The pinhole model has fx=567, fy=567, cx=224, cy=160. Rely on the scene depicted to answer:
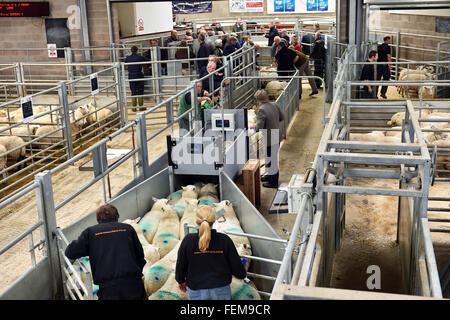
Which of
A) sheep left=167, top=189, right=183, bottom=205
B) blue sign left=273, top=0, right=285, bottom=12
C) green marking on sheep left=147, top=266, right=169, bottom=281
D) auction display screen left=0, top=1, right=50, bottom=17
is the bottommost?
green marking on sheep left=147, top=266, right=169, bottom=281

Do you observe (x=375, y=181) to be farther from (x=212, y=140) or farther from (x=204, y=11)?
(x=204, y=11)

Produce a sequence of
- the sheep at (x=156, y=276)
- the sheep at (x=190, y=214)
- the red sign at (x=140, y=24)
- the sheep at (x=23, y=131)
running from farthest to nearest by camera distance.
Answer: the red sign at (x=140, y=24), the sheep at (x=23, y=131), the sheep at (x=190, y=214), the sheep at (x=156, y=276)

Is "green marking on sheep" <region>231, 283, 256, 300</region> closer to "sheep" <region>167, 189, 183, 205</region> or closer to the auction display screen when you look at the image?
"sheep" <region>167, 189, 183, 205</region>

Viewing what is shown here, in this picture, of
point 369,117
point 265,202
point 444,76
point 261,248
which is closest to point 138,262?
point 261,248

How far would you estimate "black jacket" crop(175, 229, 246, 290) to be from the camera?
14.5 feet

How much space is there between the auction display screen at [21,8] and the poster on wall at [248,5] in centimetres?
1894

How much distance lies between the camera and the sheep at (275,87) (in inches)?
573

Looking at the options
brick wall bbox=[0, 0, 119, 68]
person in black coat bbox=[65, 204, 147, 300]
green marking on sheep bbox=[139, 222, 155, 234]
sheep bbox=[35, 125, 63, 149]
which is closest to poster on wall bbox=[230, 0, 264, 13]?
brick wall bbox=[0, 0, 119, 68]

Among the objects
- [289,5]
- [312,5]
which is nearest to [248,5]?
[289,5]

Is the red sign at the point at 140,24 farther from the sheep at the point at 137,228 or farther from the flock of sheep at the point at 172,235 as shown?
the sheep at the point at 137,228

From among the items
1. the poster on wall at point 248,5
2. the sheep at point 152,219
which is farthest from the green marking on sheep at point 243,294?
the poster on wall at point 248,5

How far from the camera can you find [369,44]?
1641 centimetres

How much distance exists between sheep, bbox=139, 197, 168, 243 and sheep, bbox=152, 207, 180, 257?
62mm
